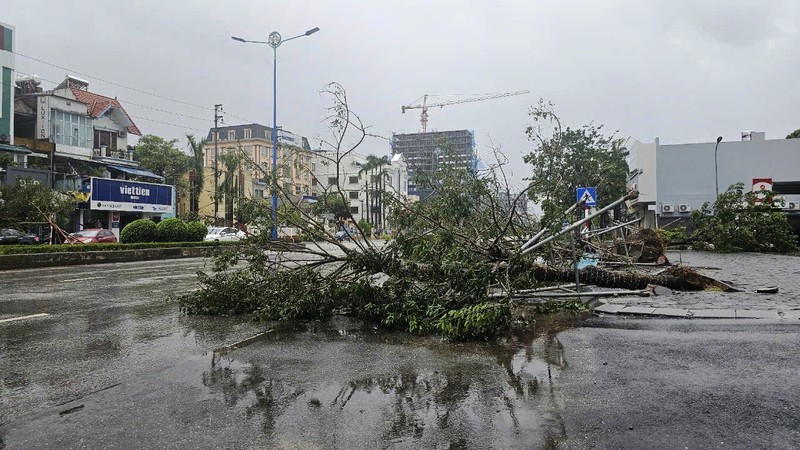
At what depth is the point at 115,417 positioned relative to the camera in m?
3.81

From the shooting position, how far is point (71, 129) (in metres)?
36.6

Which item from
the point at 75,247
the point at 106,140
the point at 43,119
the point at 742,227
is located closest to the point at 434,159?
the point at 75,247

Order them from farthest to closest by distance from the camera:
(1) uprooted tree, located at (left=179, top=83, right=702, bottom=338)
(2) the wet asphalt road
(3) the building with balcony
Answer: (3) the building with balcony, (1) uprooted tree, located at (left=179, top=83, right=702, bottom=338), (2) the wet asphalt road

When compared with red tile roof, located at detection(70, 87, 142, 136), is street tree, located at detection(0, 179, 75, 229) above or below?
below

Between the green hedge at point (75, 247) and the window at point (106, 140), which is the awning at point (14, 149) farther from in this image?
the green hedge at point (75, 247)

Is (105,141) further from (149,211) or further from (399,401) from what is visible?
(399,401)

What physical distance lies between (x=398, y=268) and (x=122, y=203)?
35406mm

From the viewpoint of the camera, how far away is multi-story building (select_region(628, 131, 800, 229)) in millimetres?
35000

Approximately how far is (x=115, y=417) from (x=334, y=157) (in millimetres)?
5422

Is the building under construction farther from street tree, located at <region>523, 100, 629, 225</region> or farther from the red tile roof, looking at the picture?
the red tile roof

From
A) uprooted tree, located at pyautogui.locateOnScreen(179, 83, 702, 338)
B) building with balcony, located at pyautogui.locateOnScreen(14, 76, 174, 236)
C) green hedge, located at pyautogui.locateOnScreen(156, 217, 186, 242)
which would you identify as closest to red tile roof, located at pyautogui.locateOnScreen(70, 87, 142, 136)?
building with balcony, located at pyautogui.locateOnScreen(14, 76, 174, 236)

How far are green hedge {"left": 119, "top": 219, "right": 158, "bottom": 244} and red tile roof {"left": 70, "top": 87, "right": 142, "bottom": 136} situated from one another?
18.9m

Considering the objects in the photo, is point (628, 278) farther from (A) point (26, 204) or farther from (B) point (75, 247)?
(A) point (26, 204)

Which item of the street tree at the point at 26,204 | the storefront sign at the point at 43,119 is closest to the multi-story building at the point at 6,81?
the storefront sign at the point at 43,119
